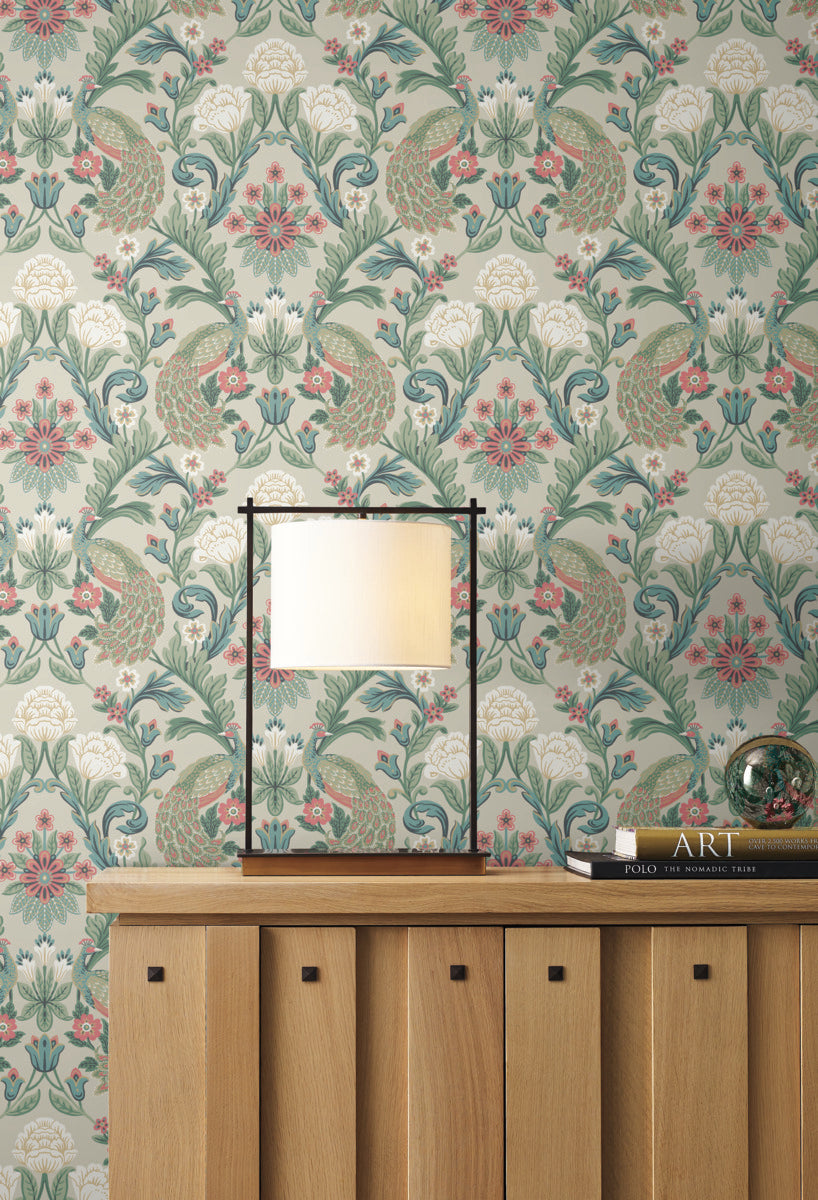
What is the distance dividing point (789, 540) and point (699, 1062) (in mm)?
988

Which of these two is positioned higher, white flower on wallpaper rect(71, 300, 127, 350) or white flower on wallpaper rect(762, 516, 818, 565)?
white flower on wallpaper rect(71, 300, 127, 350)

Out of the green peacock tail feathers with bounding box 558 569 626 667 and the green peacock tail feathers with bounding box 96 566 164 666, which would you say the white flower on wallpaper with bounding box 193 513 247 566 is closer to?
the green peacock tail feathers with bounding box 96 566 164 666

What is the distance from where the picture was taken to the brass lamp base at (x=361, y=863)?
69.6 inches

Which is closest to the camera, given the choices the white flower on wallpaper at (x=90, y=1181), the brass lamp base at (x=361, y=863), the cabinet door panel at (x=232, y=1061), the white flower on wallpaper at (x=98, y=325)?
the cabinet door panel at (x=232, y=1061)

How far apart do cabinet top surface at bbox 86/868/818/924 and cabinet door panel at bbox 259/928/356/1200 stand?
58mm

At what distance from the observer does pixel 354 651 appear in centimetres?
170

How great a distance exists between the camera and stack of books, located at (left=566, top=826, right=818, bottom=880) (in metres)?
1.72

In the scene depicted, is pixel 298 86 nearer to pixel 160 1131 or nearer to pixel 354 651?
pixel 354 651

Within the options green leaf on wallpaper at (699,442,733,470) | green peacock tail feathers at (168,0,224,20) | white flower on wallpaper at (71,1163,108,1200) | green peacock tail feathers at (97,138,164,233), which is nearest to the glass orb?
green leaf on wallpaper at (699,442,733,470)

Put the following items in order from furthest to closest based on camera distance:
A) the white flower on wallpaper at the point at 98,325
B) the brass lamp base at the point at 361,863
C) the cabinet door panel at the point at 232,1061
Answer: the white flower on wallpaper at the point at 98,325 < the brass lamp base at the point at 361,863 < the cabinet door panel at the point at 232,1061

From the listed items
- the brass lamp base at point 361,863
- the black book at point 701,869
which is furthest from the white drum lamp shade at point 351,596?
the black book at point 701,869

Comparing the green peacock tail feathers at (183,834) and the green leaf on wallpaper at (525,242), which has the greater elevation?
the green leaf on wallpaper at (525,242)

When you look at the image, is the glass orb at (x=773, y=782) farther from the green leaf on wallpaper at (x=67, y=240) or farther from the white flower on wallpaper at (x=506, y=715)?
the green leaf on wallpaper at (x=67, y=240)

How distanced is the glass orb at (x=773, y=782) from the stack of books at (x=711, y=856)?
0.17 feet
